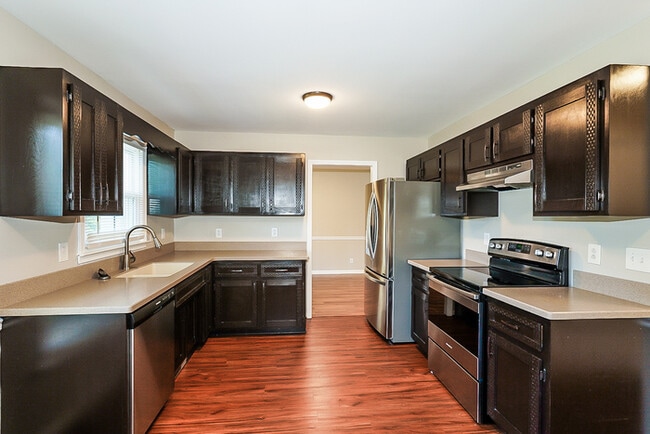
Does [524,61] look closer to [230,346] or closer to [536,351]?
[536,351]

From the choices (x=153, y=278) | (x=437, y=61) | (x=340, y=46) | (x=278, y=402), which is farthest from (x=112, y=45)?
(x=278, y=402)

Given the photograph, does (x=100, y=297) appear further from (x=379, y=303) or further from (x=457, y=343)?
(x=379, y=303)

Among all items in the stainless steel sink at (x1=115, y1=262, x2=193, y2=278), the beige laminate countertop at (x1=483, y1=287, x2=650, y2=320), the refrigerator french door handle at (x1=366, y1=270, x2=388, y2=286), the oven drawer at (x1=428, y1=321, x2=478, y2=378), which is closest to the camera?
the beige laminate countertop at (x1=483, y1=287, x2=650, y2=320)

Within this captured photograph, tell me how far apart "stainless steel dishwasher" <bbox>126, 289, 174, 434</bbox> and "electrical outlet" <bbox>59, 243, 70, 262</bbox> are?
26.8 inches

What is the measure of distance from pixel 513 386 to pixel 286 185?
2.96 m

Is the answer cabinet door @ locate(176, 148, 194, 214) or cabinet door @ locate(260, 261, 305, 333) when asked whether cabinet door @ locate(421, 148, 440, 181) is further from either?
cabinet door @ locate(176, 148, 194, 214)

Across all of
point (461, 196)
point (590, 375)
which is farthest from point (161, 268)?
point (590, 375)

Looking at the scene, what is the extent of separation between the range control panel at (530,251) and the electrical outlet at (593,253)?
14cm

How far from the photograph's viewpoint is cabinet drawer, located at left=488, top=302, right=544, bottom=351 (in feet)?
5.57

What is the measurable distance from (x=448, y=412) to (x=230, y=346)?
2.18 metres

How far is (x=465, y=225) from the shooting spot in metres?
3.44

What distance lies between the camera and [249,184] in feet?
12.9

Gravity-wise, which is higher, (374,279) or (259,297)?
(374,279)

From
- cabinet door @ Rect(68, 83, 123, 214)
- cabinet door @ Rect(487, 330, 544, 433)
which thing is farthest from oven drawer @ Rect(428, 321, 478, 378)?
cabinet door @ Rect(68, 83, 123, 214)
